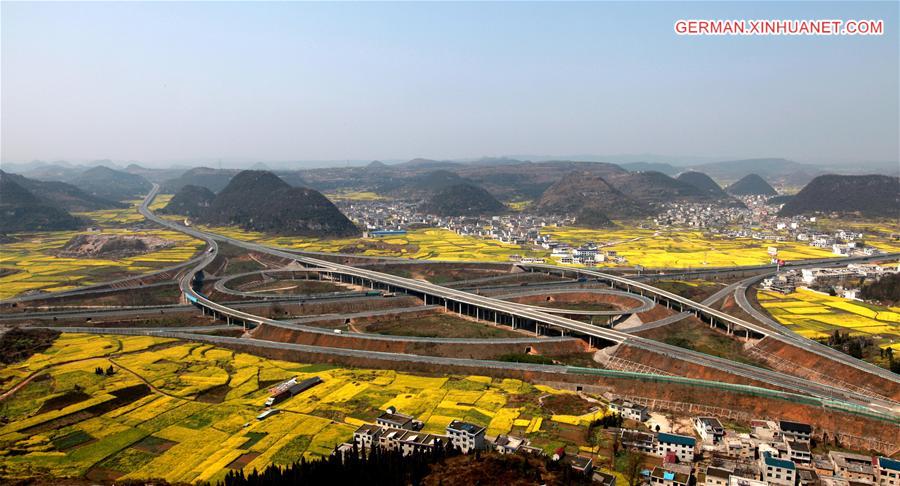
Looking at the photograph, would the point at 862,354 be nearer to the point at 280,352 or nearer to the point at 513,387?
the point at 513,387

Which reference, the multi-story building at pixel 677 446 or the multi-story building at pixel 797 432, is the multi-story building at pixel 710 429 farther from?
the multi-story building at pixel 797 432

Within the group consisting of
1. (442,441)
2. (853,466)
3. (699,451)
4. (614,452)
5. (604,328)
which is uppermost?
(604,328)

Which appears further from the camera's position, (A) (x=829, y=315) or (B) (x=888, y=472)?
(A) (x=829, y=315)

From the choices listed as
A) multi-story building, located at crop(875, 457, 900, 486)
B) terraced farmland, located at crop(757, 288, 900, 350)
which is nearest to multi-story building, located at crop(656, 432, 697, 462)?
multi-story building, located at crop(875, 457, 900, 486)

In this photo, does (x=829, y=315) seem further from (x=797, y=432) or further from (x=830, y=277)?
(x=797, y=432)

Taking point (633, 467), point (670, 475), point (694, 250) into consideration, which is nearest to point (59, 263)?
point (633, 467)

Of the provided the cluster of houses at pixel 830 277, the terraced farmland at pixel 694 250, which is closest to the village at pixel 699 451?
the cluster of houses at pixel 830 277
